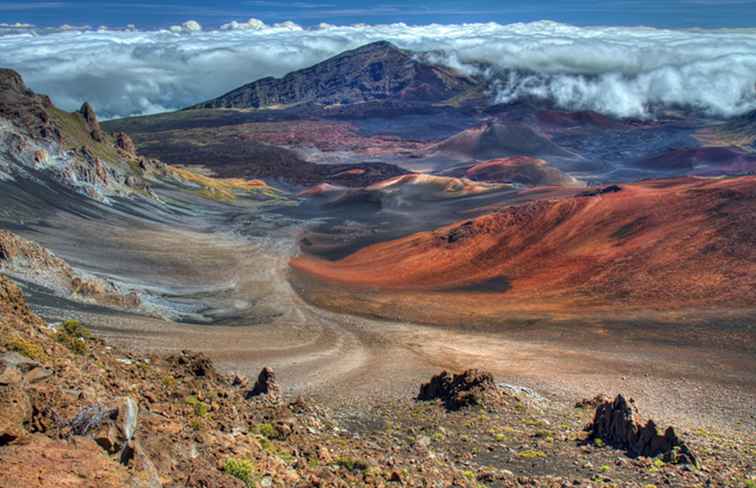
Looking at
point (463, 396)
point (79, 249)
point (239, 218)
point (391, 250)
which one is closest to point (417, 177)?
point (239, 218)

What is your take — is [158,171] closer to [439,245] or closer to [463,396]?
[439,245]

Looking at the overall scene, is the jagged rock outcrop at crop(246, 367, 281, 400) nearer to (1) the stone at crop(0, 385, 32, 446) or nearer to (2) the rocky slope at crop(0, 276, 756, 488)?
(2) the rocky slope at crop(0, 276, 756, 488)

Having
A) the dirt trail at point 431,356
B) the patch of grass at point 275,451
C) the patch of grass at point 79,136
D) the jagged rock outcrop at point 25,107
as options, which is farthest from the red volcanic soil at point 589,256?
the patch of grass at point 79,136

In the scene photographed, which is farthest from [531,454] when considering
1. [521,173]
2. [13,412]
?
[521,173]

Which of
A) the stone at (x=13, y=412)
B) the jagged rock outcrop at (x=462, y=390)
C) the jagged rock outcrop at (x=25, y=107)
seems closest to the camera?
the stone at (x=13, y=412)

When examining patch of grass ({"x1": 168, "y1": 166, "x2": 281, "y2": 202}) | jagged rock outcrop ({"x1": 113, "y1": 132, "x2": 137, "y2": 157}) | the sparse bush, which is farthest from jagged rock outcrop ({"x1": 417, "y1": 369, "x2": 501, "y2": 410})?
jagged rock outcrop ({"x1": 113, "y1": 132, "x2": 137, "y2": 157})

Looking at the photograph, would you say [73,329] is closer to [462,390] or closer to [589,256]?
[462,390]

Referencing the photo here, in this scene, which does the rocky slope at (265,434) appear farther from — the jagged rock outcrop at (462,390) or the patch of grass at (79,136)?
the patch of grass at (79,136)
